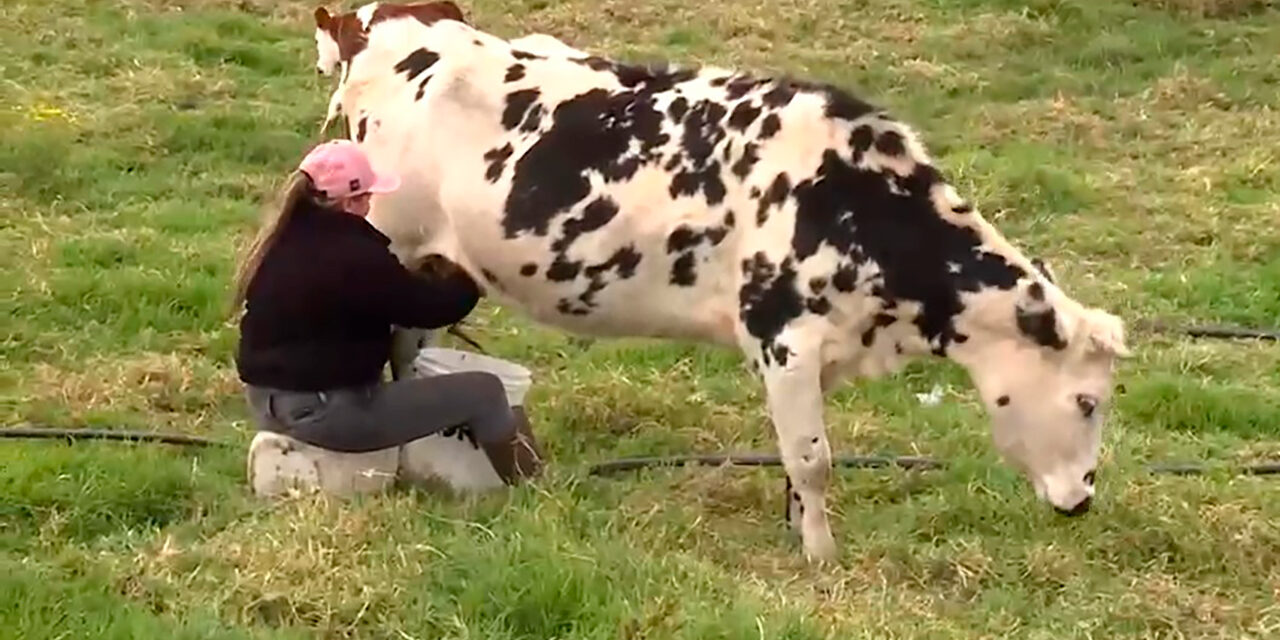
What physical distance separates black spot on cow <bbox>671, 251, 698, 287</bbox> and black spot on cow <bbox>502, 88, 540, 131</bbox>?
79cm

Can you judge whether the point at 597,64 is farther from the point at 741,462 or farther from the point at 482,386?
the point at 741,462

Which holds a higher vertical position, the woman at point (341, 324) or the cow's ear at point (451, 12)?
the cow's ear at point (451, 12)

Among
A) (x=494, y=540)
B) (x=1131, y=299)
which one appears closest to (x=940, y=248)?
(x=494, y=540)

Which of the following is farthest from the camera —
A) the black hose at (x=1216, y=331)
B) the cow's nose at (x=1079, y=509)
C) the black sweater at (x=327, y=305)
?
the black hose at (x=1216, y=331)

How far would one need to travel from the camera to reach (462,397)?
6.21 meters

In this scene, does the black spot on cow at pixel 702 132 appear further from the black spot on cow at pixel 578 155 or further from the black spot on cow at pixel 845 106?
the black spot on cow at pixel 845 106

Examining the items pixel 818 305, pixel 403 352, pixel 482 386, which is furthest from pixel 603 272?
pixel 403 352

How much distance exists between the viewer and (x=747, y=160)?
623 centimetres

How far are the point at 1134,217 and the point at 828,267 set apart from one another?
506cm

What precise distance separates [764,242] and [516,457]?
41.4 inches

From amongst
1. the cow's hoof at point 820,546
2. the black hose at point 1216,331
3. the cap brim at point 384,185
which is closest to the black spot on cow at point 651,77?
the cap brim at point 384,185

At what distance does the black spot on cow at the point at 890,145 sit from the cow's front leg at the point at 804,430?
0.66m

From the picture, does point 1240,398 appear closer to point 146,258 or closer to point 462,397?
point 462,397

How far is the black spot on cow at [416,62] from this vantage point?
6.87 meters
